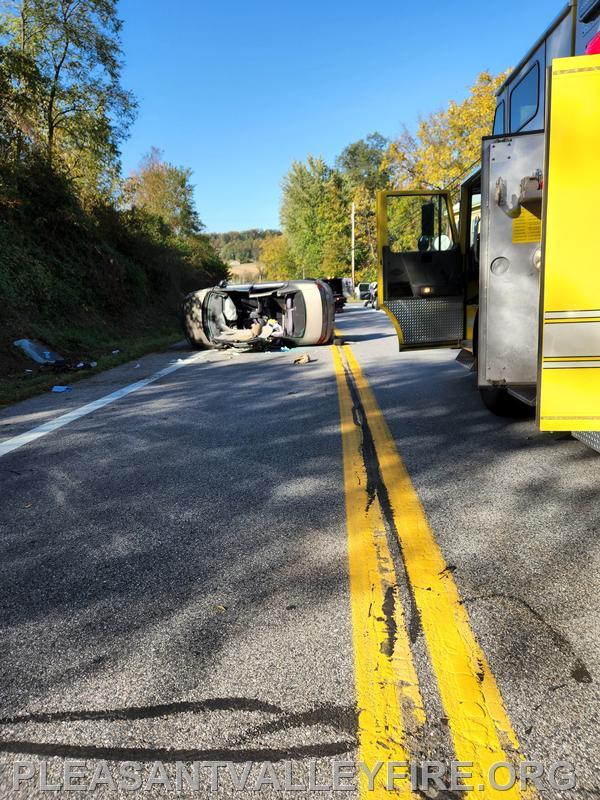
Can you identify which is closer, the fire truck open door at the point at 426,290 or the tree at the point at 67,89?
the fire truck open door at the point at 426,290

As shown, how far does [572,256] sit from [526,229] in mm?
1469

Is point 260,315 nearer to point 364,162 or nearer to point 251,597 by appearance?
point 251,597

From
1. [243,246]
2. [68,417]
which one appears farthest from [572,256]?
[243,246]

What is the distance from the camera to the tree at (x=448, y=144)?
2662 cm

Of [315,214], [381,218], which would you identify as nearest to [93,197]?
[381,218]

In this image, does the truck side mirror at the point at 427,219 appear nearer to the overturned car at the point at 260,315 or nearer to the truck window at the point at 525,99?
the truck window at the point at 525,99

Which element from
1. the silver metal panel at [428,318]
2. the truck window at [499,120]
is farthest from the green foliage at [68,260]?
the truck window at [499,120]

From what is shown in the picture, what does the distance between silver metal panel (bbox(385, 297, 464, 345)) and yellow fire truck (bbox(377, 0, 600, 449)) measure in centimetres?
1

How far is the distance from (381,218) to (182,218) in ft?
133

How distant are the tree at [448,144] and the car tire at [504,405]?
23480 mm

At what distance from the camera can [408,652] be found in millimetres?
2111

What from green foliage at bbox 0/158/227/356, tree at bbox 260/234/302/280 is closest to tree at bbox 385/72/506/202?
green foliage at bbox 0/158/227/356

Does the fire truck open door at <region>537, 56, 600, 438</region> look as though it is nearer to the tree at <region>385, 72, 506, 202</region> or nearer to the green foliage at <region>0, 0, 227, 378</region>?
the green foliage at <region>0, 0, 227, 378</region>

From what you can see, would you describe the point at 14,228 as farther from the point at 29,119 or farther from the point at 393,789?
the point at 393,789
